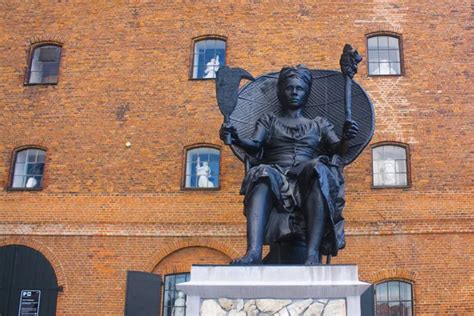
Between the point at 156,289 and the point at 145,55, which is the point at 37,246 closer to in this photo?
the point at 156,289

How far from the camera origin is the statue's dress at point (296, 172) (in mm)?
5875

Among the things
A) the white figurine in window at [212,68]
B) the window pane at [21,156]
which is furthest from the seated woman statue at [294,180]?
the window pane at [21,156]

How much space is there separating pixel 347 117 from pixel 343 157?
542mm

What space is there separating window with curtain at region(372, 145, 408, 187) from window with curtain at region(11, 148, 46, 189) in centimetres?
846

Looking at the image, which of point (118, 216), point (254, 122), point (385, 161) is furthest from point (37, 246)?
point (254, 122)

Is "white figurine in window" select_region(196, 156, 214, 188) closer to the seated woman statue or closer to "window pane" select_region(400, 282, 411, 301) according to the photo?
"window pane" select_region(400, 282, 411, 301)

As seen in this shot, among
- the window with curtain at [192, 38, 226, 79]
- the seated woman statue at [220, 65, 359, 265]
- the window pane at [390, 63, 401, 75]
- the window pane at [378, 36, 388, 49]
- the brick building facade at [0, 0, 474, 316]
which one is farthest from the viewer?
the window with curtain at [192, 38, 226, 79]

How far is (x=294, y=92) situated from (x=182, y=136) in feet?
31.2

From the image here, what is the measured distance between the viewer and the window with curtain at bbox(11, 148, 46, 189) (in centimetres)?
1638

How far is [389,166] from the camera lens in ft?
51.1

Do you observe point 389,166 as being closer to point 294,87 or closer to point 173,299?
point 173,299

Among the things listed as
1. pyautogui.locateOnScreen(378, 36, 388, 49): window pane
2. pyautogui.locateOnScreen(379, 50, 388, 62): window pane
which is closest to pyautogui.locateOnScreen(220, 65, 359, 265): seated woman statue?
pyautogui.locateOnScreen(379, 50, 388, 62): window pane

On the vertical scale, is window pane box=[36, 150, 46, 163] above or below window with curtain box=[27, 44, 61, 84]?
below

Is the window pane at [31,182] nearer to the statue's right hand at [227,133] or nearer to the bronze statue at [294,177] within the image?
the bronze statue at [294,177]
